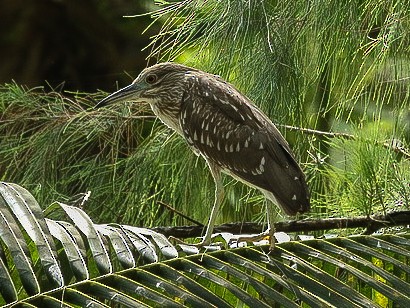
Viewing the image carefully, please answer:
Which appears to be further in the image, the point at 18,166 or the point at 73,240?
the point at 18,166

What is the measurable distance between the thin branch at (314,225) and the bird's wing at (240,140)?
0.17 metres

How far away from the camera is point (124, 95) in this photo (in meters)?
2.22

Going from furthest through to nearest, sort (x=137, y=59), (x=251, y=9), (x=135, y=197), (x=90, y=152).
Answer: (x=137, y=59), (x=90, y=152), (x=135, y=197), (x=251, y=9)

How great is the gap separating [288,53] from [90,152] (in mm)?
797

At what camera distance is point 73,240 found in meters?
1.43

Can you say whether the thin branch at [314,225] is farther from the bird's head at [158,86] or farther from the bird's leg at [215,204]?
the bird's head at [158,86]

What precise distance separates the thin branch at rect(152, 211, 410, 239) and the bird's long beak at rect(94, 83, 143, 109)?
0.31 meters

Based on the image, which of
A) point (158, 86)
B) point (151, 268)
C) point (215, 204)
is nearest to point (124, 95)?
point (158, 86)

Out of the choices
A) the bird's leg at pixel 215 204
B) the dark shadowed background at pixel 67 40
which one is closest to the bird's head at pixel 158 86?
the bird's leg at pixel 215 204

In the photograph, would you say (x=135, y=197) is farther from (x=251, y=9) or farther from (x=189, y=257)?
(x=189, y=257)

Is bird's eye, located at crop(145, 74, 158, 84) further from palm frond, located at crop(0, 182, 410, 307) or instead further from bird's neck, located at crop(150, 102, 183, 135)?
palm frond, located at crop(0, 182, 410, 307)

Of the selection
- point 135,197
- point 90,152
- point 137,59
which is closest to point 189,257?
point 135,197

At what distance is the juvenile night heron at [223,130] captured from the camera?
1.93 meters

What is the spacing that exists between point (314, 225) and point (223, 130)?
0.28 meters
